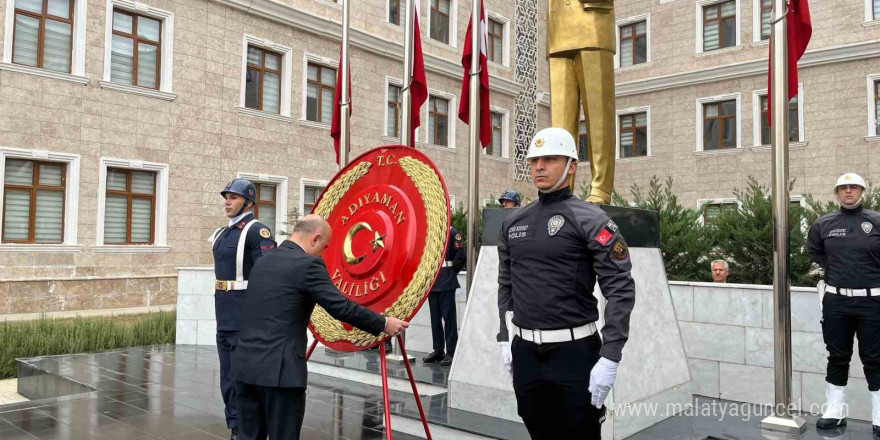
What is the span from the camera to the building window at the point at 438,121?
2170cm

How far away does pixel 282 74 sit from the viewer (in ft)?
58.6

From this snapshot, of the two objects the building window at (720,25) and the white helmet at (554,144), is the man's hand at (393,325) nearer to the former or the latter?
the white helmet at (554,144)

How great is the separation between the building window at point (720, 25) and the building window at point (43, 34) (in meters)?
18.7

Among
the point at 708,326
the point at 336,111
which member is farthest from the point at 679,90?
the point at 708,326

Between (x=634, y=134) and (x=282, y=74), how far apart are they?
504 inches

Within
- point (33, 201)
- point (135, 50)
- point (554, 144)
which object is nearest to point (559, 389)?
point (554, 144)

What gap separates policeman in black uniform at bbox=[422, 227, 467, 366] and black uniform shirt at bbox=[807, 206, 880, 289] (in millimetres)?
3919

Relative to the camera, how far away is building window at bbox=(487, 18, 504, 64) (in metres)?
23.5


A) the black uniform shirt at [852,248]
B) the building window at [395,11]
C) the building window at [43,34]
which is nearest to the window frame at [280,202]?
the building window at [43,34]

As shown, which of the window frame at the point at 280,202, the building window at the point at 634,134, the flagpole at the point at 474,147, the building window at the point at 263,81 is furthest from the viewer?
the building window at the point at 634,134

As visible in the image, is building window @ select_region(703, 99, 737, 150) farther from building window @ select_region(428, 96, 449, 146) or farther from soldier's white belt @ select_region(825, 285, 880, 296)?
soldier's white belt @ select_region(825, 285, 880, 296)

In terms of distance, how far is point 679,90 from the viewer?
72.9 feet

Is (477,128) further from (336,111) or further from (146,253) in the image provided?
(146,253)

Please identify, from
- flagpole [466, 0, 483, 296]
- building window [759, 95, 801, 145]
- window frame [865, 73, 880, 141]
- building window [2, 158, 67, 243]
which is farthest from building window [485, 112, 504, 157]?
flagpole [466, 0, 483, 296]
